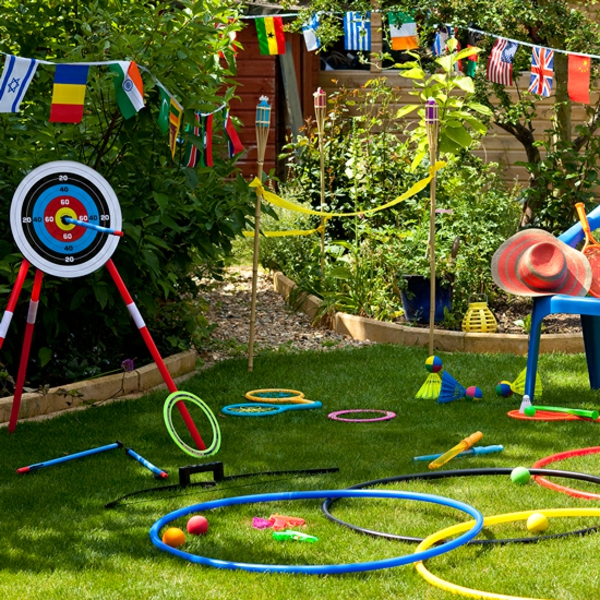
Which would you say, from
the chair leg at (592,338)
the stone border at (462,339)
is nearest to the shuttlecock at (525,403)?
the chair leg at (592,338)

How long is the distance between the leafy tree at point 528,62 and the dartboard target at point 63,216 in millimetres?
4091

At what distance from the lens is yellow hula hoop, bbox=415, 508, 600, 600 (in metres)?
2.83

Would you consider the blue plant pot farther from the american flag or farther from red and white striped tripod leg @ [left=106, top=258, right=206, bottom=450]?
red and white striped tripod leg @ [left=106, top=258, right=206, bottom=450]

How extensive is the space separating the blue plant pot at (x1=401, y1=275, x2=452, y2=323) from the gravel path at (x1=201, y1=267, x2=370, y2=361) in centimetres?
51

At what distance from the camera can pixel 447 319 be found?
23.5 ft

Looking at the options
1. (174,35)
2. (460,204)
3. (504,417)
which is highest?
(174,35)

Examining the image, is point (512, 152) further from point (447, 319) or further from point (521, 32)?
point (447, 319)

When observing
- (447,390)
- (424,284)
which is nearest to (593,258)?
(447,390)

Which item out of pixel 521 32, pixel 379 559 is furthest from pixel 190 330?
pixel 521 32

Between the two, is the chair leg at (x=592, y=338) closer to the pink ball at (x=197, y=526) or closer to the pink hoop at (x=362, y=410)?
the pink hoop at (x=362, y=410)

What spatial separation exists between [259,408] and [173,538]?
2131 mm

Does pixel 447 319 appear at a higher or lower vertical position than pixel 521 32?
lower

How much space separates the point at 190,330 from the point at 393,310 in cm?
178

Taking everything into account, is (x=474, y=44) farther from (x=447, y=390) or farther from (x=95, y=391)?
(x=95, y=391)
